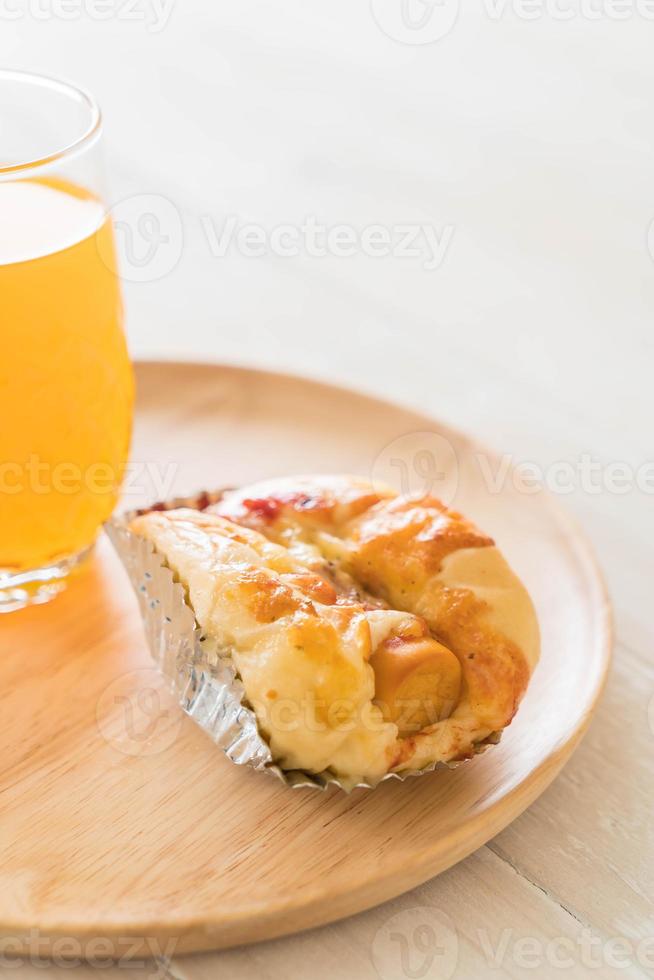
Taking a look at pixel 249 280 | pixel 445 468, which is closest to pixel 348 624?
pixel 445 468

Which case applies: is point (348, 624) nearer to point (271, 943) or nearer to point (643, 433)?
point (271, 943)

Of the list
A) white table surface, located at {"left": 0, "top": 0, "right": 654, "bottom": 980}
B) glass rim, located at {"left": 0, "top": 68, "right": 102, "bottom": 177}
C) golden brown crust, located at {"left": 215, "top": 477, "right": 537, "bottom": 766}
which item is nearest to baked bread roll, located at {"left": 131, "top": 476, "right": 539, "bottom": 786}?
golden brown crust, located at {"left": 215, "top": 477, "right": 537, "bottom": 766}

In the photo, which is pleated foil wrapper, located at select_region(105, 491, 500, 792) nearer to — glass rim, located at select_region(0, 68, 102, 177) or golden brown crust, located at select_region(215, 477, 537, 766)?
golden brown crust, located at select_region(215, 477, 537, 766)

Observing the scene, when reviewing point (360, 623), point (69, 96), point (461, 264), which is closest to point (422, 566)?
point (360, 623)

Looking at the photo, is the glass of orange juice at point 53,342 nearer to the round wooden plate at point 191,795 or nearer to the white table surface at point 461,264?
the round wooden plate at point 191,795

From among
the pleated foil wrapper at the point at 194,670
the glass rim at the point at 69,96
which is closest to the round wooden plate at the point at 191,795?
the pleated foil wrapper at the point at 194,670
